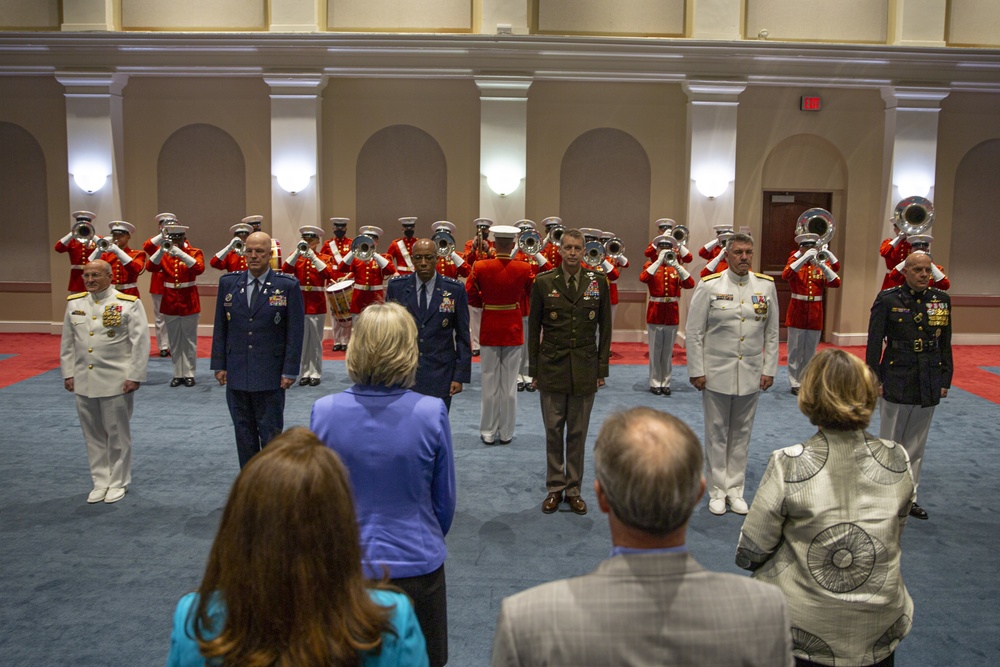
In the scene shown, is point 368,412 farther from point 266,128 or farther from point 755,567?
point 266,128

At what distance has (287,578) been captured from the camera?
1625mm

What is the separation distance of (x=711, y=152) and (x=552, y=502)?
8.66 meters

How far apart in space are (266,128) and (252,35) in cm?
142

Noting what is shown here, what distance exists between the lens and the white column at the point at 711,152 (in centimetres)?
1307

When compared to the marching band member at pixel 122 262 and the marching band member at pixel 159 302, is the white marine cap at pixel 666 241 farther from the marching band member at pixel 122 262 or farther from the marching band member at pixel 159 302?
the marching band member at pixel 122 262

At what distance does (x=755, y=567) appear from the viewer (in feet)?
9.40

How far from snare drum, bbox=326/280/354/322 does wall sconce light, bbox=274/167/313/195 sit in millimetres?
3793

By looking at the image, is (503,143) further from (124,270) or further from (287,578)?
(287,578)

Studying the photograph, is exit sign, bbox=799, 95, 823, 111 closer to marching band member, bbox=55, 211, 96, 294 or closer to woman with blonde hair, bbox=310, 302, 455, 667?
marching band member, bbox=55, 211, 96, 294

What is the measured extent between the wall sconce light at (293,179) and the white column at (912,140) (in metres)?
8.87

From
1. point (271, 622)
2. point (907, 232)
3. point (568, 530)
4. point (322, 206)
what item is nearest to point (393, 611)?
point (271, 622)

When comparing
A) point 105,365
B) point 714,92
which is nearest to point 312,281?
point 105,365

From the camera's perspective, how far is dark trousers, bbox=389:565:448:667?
9.78 feet

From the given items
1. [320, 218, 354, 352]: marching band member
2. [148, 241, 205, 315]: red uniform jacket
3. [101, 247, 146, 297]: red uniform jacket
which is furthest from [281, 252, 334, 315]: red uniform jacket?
[101, 247, 146, 297]: red uniform jacket
